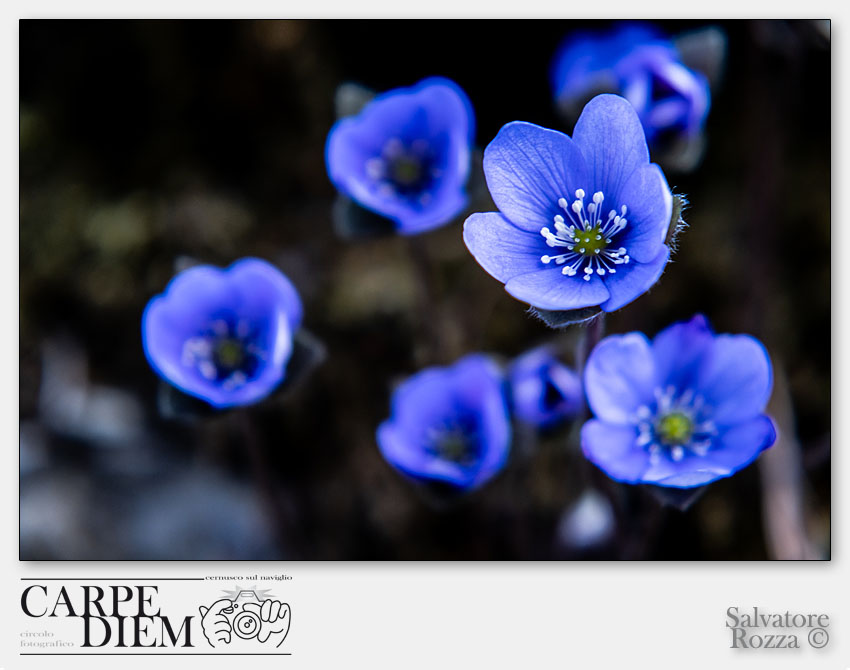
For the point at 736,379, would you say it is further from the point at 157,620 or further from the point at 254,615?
the point at 157,620

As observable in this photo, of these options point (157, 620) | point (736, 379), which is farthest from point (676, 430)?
point (157, 620)

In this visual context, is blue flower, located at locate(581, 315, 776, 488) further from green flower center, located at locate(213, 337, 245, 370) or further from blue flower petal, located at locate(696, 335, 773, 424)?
green flower center, located at locate(213, 337, 245, 370)

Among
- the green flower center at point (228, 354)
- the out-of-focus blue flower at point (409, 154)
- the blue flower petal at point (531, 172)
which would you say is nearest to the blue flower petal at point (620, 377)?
the blue flower petal at point (531, 172)

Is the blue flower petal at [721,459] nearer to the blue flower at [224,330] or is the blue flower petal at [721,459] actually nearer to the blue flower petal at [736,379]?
the blue flower petal at [736,379]

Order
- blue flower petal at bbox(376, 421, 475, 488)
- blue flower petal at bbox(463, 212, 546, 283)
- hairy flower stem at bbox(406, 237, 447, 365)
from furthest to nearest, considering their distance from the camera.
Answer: hairy flower stem at bbox(406, 237, 447, 365) → blue flower petal at bbox(376, 421, 475, 488) → blue flower petal at bbox(463, 212, 546, 283)

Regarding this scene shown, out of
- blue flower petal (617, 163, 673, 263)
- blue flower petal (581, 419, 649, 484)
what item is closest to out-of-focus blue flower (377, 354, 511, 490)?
blue flower petal (581, 419, 649, 484)
